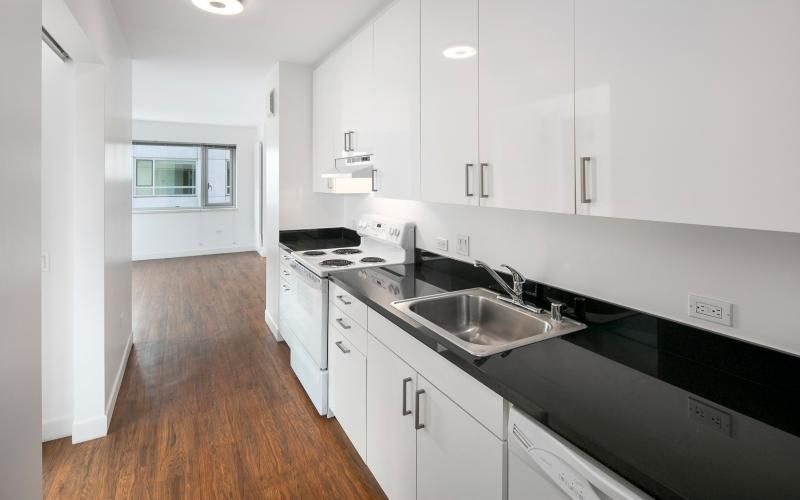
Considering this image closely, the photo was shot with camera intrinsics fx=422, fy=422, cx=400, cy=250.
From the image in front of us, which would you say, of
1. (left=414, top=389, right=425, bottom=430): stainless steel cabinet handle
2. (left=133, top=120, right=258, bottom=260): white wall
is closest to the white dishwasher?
(left=414, top=389, right=425, bottom=430): stainless steel cabinet handle

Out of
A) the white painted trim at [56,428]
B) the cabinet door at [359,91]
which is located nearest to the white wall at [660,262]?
the cabinet door at [359,91]

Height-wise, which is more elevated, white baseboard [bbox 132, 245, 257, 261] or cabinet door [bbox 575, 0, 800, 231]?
cabinet door [bbox 575, 0, 800, 231]

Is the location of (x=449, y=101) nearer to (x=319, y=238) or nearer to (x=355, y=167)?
(x=355, y=167)

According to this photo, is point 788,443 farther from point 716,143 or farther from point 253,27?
point 253,27

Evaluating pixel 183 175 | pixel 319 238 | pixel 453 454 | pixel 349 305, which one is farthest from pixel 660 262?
pixel 183 175

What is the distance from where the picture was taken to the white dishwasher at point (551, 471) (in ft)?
2.78

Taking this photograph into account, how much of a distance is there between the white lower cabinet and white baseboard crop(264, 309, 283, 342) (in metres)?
2.21

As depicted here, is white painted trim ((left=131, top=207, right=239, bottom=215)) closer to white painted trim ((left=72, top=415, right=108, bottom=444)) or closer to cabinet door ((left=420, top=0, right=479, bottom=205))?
white painted trim ((left=72, top=415, right=108, bottom=444))

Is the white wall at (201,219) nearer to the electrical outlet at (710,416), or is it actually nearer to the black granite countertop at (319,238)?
the black granite countertop at (319,238)

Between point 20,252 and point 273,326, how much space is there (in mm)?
2996

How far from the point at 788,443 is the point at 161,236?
920 centimetres

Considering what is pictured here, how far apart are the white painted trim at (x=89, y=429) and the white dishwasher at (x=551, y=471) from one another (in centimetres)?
246

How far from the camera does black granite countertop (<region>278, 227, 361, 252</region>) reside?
369 centimetres

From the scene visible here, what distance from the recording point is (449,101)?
1.84 meters
